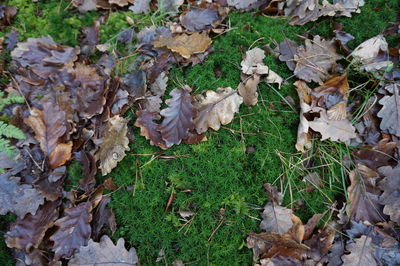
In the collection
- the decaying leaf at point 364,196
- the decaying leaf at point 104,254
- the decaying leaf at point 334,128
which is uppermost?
the decaying leaf at point 334,128

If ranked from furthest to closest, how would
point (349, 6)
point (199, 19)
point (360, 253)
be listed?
1. point (199, 19)
2. point (349, 6)
3. point (360, 253)

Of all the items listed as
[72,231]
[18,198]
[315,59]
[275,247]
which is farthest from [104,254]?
[315,59]

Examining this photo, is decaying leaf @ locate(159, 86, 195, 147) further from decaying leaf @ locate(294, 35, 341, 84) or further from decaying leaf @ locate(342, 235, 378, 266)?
decaying leaf @ locate(342, 235, 378, 266)

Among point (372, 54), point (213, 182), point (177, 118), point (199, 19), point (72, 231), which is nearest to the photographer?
point (72, 231)

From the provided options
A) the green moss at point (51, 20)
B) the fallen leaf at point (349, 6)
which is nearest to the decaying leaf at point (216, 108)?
the fallen leaf at point (349, 6)

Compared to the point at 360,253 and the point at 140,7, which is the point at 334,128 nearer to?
the point at 360,253

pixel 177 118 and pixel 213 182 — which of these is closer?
pixel 213 182

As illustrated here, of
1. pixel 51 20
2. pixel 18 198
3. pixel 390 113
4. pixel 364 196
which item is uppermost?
pixel 51 20

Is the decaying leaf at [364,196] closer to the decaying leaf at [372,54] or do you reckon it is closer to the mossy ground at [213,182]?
the mossy ground at [213,182]
